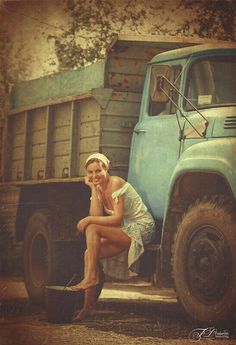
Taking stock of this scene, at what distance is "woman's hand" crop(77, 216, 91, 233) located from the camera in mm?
5697

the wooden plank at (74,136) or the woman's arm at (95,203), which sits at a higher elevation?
the wooden plank at (74,136)

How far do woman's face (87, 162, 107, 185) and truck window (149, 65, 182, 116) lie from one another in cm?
67

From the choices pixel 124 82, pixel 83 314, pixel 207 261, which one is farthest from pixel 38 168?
pixel 207 261

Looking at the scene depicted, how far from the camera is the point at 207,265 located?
475 cm

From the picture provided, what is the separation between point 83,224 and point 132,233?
515mm

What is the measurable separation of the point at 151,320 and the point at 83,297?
0.65m

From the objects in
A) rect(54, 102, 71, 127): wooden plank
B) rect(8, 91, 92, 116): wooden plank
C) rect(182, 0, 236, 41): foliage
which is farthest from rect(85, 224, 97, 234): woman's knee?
rect(182, 0, 236, 41): foliage

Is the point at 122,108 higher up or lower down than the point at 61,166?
higher up

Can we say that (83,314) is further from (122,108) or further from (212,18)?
(212,18)

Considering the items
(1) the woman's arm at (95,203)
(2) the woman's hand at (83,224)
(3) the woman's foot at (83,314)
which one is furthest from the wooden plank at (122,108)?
(3) the woman's foot at (83,314)

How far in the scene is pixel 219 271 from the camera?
464 cm

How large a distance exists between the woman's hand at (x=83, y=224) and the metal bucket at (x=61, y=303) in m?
0.56

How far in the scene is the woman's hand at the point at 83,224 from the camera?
570cm

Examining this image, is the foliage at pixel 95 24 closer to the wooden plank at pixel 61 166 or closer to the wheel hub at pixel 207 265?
the wooden plank at pixel 61 166
